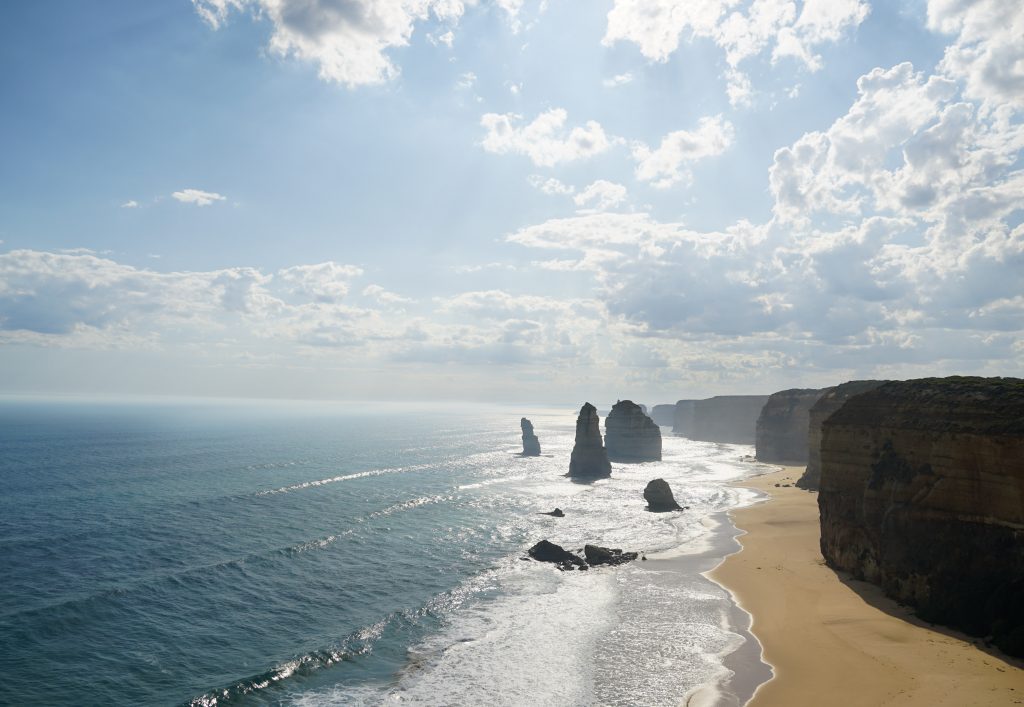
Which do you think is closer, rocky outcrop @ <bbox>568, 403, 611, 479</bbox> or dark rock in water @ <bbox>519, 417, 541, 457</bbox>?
rocky outcrop @ <bbox>568, 403, 611, 479</bbox>

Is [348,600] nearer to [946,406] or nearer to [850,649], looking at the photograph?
[850,649]

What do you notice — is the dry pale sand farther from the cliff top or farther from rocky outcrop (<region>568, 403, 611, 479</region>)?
rocky outcrop (<region>568, 403, 611, 479</region>)

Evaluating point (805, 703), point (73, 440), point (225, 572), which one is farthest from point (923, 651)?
point (73, 440)

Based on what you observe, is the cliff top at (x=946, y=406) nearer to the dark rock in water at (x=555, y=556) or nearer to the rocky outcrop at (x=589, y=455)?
the dark rock in water at (x=555, y=556)

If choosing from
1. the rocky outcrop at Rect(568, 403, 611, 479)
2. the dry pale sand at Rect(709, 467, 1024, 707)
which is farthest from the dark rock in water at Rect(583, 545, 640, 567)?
the rocky outcrop at Rect(568, 403, 611, 479)

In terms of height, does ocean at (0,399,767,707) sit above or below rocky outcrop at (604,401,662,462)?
below
